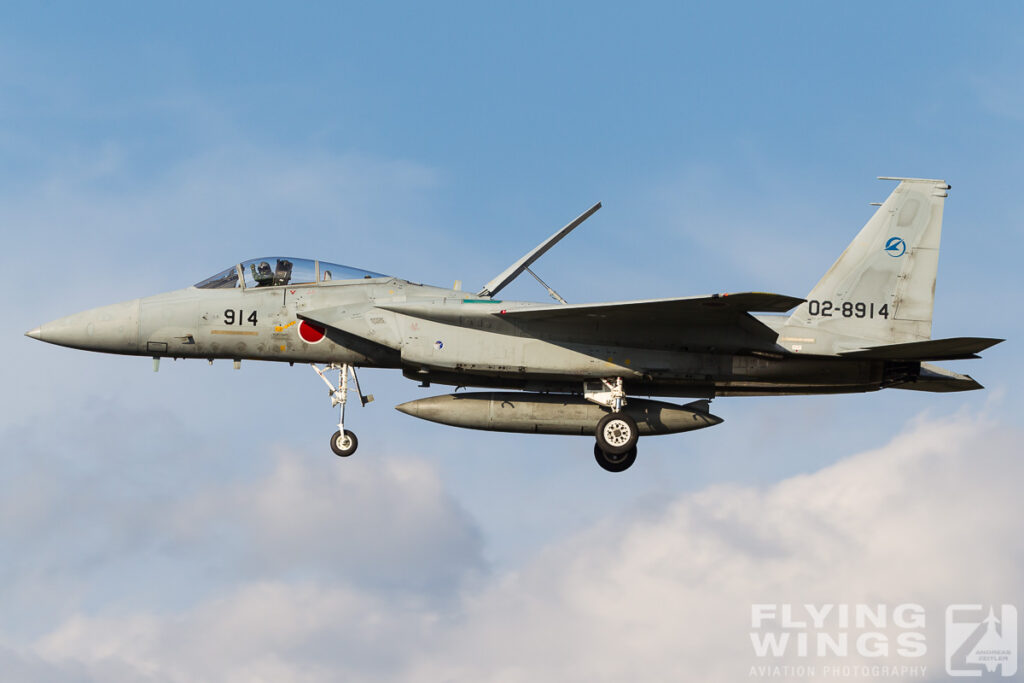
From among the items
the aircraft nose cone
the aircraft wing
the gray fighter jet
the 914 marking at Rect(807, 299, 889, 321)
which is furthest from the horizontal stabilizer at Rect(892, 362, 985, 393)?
the aircraft nose cone

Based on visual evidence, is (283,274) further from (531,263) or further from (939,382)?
(939,382)

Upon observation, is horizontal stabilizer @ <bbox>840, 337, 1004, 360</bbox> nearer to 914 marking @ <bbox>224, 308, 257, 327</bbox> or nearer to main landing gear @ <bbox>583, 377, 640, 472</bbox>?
main landing gear @ <bbox>583, 377, 640, 472</bbox>

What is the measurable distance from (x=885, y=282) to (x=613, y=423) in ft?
17.8

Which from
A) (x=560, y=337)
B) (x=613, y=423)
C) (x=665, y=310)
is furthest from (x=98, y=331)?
(x=665, y=310)

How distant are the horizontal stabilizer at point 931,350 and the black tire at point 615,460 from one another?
4.01 meters

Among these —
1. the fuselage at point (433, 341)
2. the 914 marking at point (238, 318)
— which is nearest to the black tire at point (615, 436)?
the fuselage at point (433, 341)

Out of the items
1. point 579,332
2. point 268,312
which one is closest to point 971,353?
point 579,332

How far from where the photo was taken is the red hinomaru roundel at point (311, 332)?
23016 millimetres

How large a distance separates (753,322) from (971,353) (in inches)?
138

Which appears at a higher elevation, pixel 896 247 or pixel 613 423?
pixel 896 247

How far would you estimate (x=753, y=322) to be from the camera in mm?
22391

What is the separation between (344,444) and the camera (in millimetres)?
22734

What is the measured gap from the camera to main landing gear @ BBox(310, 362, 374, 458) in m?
22.7

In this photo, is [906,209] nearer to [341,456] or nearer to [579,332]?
[579,332]
